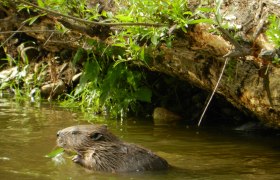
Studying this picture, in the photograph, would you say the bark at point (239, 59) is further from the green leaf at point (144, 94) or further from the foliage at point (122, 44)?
the green leaf at point (144, 94)

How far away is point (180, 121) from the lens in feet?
24.5

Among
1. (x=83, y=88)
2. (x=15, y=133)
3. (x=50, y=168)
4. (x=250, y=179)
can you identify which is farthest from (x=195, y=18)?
(x=83, y=88)

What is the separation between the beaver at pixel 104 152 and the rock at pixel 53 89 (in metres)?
3.85

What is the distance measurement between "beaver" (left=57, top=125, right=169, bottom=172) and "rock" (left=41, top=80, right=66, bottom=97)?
385 cm

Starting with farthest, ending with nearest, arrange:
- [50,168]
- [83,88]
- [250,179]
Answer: [83,88]
[50,168]
[250,179]

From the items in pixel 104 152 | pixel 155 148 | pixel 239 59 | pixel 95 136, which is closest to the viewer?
pixel 239 59

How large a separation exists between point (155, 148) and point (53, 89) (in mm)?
3808

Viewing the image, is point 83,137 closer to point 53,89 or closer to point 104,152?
point 104,152

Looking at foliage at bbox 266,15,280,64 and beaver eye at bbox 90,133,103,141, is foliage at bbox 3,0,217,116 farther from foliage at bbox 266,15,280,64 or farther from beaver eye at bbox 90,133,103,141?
beaver eye at bbox 90,133,103,141

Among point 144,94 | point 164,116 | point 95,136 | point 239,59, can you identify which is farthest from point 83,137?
point 164,116

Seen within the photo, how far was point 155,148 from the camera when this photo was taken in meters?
5.82

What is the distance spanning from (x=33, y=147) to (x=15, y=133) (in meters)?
0.80

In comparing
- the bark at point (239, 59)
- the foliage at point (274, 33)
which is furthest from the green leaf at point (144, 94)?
the foliage at point (274, 33)

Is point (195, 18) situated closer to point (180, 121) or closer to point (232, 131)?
point (232, 131)
